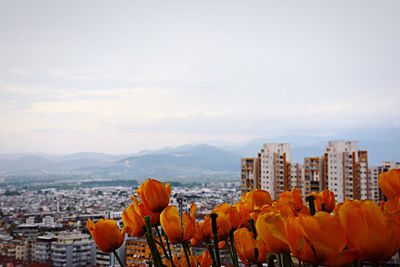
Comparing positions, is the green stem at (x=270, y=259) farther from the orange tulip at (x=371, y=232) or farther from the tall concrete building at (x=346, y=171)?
the tall concrete building at (x=346, y=171)

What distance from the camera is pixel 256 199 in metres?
0.40

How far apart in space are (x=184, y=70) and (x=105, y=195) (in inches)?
63.8

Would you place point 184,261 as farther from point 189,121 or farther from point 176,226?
point 189,121

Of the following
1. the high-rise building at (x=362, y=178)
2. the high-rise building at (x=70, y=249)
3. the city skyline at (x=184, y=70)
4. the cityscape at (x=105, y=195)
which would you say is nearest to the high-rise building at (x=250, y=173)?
the cityscape at (x=105, y=195)

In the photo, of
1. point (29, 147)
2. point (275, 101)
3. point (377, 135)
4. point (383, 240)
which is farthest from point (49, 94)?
point (383, 240)

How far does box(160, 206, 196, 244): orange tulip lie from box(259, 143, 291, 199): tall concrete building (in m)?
6.69

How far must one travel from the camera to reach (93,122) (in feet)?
21.2

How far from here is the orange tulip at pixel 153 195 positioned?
1.16 ft

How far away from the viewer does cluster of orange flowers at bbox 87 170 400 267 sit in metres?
0.23

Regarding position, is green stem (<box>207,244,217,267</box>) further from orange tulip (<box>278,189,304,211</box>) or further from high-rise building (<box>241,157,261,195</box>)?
high-rise building (<box>241,157,261,195</box>)

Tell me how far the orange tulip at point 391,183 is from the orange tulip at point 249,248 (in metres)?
0.09

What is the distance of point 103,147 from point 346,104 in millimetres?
3236

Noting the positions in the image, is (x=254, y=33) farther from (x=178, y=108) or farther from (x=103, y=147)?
(x=103, y=147)

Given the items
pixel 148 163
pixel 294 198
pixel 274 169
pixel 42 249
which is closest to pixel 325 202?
pixel 294 198
